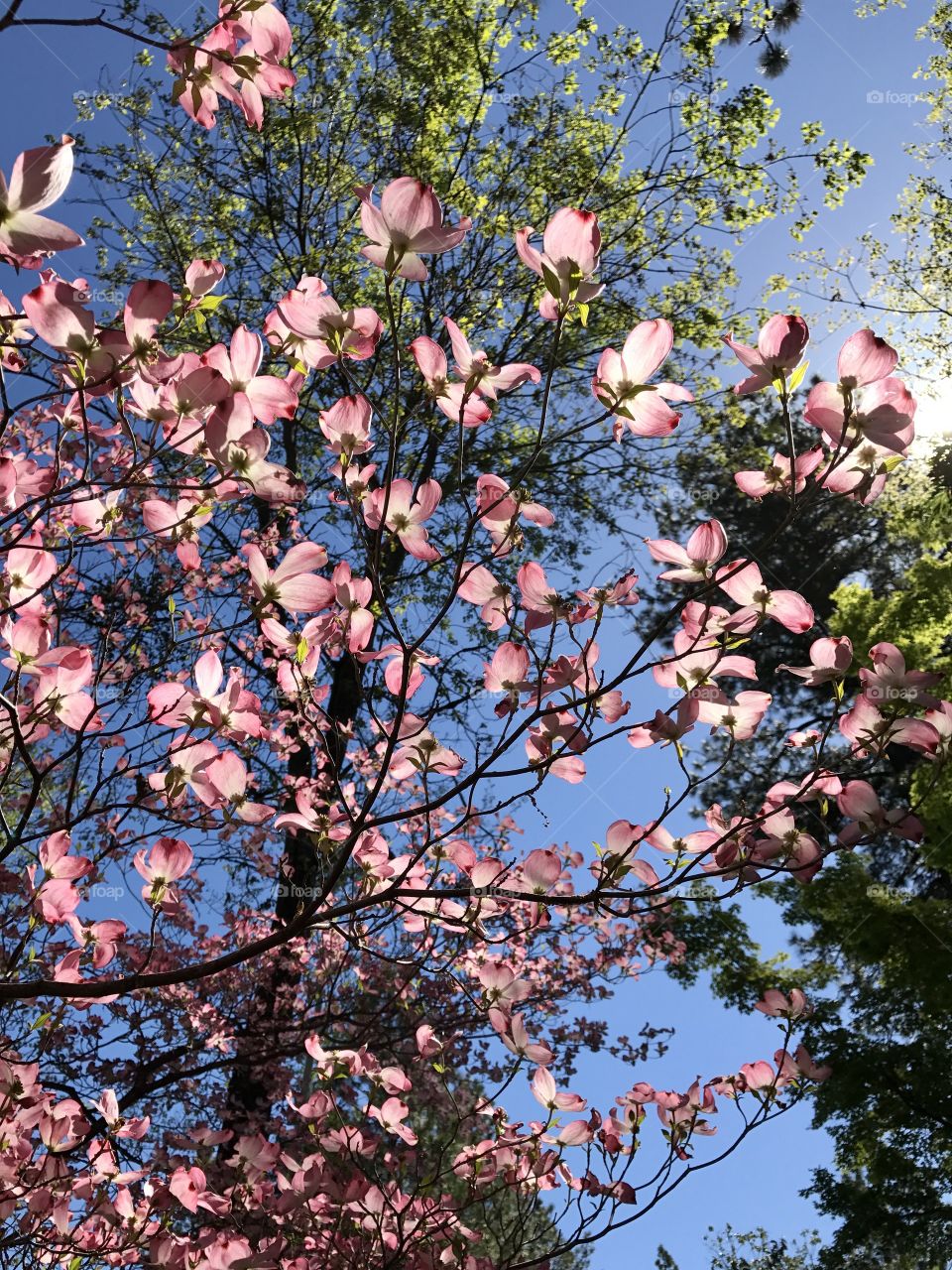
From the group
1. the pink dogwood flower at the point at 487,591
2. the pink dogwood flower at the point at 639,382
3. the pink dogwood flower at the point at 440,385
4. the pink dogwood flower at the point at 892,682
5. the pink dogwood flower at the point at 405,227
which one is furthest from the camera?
the pink dogwood flower at the point at 487,591

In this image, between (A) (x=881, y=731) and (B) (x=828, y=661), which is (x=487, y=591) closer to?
(B) (x=828, y=661)

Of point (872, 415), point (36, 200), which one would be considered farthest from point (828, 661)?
point (36, 200)

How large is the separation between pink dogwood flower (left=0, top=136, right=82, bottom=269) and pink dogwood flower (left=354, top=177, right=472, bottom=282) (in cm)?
38

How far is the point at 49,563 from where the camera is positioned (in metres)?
2.01

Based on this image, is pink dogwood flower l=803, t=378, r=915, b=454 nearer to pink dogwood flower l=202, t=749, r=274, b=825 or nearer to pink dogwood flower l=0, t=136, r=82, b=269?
pink dogwood flower l=0, t=136, r=82, b=269

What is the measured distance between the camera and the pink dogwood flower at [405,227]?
1.32 m

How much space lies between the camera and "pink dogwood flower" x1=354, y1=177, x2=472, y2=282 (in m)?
1.32

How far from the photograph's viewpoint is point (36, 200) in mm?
1243

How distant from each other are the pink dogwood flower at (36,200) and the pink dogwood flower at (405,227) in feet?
1.25

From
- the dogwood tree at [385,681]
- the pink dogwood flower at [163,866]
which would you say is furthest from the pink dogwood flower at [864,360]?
the pink dogwood flower at [163,866]

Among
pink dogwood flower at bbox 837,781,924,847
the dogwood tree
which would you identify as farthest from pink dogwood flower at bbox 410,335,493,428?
pink dogwood flower at bbox 837,781,924,847

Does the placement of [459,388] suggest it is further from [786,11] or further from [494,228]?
[786,11]

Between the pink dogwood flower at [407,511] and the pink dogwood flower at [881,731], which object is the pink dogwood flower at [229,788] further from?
the pink dogwood flower at [881,731]

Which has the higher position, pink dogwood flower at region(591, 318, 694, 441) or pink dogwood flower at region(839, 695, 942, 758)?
pink dogwood flower at region(591, 318, 694, 441)
